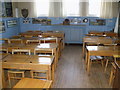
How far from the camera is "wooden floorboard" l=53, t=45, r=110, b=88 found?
3418 millimetres

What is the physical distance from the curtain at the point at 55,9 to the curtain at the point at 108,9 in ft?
6.76

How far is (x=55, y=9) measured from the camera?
7.48 meters

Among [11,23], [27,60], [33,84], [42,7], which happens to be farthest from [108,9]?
[33,84]

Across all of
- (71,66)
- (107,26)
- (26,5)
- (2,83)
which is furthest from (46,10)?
(2,83)

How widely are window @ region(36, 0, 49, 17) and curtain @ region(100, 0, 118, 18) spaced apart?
2.82 m

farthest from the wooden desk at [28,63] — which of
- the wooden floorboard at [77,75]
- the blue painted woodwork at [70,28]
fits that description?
the blue painted woodwork at [70,28]

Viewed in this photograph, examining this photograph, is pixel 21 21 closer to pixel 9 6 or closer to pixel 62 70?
pixel 9 6

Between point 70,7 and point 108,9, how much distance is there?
1.89 meters

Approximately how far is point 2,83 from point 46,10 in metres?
5.39

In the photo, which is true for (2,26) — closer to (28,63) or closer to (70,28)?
(70,28)

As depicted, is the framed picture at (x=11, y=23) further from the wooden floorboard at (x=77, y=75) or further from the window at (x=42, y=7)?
the wooden floorboard at (x=77, y=75)

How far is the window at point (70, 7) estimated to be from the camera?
7.36 meters

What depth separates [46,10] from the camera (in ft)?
25.1

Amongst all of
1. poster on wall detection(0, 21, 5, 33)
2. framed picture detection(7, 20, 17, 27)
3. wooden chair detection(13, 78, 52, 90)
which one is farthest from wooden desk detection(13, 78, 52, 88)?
framed picture detection(7, 20, 17, 27)
